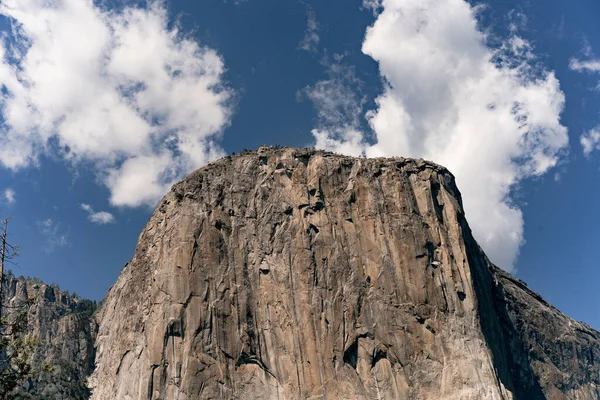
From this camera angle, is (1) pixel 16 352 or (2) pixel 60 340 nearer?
(1) pixel 16 352

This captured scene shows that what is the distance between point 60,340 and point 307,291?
146 ft

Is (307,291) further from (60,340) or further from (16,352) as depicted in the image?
(60,340)

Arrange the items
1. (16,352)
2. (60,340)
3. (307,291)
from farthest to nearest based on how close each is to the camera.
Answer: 1. (60,340)
2. (307,291)
3. (16,352)

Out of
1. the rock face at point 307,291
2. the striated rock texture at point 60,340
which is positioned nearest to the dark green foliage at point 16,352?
the rock face at point 307,291

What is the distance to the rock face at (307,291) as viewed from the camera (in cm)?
5944

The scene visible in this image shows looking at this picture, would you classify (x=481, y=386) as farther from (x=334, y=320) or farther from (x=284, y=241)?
(x=284, y=241)

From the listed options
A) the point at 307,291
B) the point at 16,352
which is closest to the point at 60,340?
the point at 307,291

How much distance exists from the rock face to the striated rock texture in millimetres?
4098

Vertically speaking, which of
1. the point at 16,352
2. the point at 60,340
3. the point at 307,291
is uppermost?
the point at 60,340

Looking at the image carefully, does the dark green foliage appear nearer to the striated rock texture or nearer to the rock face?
the rock face

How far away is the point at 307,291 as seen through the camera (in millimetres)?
63031

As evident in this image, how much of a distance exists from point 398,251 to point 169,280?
951 inches

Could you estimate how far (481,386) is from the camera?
191 feet

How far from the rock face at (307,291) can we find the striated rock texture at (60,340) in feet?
13.4
